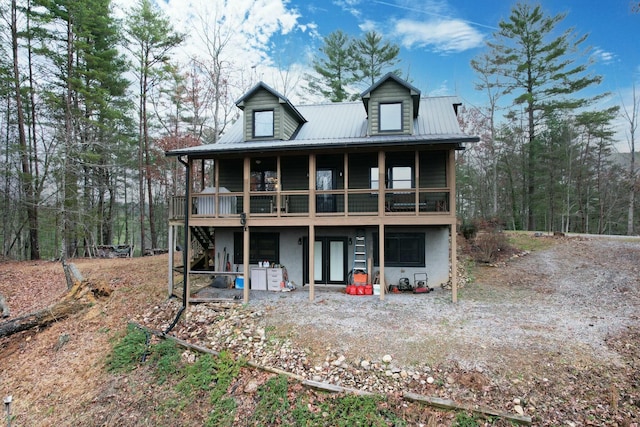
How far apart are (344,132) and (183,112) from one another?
14.9 meters

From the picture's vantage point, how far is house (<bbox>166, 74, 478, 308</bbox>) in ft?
30.8

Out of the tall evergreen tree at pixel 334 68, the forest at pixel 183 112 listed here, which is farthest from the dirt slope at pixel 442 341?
the tall evergreen tree at pixel 334 68

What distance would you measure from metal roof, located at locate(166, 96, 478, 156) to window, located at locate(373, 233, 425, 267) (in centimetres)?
349

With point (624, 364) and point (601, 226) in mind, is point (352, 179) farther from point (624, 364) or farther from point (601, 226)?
point (601, 226)

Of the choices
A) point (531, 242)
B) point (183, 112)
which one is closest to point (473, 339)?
point (531, 242)

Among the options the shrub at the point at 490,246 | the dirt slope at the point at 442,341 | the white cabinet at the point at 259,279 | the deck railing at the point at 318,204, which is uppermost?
the deck railing at the point at 318,204

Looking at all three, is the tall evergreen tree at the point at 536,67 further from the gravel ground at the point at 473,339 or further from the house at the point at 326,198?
the gravel ground at the point at 473,339

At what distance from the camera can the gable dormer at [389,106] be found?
10.3 metres

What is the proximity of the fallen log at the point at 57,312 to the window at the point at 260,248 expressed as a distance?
462cm

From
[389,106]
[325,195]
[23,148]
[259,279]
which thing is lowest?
[259,279]

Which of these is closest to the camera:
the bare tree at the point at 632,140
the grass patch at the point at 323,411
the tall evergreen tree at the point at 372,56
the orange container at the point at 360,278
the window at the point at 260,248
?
the grass patch at the point at 323,411

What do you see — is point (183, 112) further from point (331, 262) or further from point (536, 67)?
point (536, 67)

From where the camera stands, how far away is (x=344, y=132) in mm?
11398

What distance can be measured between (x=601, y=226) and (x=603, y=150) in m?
5.77
